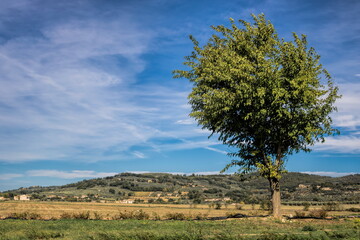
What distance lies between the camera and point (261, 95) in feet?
104

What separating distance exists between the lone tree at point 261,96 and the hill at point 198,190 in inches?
1732

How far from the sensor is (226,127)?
36281 mm

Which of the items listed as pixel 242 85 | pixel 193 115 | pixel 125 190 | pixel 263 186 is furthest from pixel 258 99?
pixel 263 186

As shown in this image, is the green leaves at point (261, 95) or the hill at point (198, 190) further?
the hill at point (198, 190)

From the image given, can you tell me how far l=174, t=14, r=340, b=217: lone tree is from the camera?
32562 millimetres

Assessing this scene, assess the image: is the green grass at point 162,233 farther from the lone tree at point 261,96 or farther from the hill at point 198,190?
the hill at point 198,190

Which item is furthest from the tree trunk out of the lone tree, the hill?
the hill

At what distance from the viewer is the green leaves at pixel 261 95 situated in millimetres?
32531

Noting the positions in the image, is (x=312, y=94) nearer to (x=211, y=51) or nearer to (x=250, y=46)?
(x=250, y=46)

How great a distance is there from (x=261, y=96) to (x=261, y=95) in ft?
0.85

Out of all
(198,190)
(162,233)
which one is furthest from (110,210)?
(198,190)

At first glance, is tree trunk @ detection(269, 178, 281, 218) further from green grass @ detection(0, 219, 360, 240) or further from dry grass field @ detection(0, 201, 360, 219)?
dry grass field @ detection(0, 201, 360, 219)

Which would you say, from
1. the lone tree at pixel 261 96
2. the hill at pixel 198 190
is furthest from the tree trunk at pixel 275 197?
the hill at pixel 198 190

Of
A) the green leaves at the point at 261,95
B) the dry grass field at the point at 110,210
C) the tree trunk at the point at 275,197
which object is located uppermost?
Result: the green leaves at the point at 261,95
